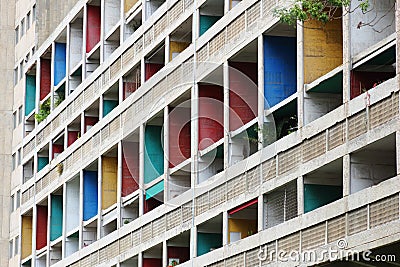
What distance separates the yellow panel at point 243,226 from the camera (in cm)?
4081

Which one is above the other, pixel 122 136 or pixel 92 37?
pixel 92 37

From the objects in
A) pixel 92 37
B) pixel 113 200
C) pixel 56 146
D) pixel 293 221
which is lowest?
pixel 293 221

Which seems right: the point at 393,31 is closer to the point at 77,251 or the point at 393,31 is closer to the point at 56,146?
the point at 77,251

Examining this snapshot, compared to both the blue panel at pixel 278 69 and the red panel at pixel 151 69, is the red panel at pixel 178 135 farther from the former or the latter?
the blue panel at pixel 278 69

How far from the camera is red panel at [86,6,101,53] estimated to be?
58719mm

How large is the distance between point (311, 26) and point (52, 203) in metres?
28.1

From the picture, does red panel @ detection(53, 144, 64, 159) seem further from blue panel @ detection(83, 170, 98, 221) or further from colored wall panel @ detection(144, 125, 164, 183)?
colored wall panel @ detection(144, 125, 164, 183)

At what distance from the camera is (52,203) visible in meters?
61.4

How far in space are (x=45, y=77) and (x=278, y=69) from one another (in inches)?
1152

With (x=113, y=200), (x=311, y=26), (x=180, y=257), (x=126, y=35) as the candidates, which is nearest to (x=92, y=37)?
(x=126, y=35)

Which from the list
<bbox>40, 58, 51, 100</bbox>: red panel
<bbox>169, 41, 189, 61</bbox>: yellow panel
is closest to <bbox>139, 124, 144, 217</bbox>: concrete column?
<bbox>169, 41, 189, 61</bbox>: yellow panel

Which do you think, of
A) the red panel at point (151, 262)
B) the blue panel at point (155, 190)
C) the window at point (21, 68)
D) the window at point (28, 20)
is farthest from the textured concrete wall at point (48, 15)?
the red panel at point (151, 262)

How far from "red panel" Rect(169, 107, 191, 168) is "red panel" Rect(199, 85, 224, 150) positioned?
210cm

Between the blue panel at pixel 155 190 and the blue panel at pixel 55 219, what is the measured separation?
13201 millimetres
